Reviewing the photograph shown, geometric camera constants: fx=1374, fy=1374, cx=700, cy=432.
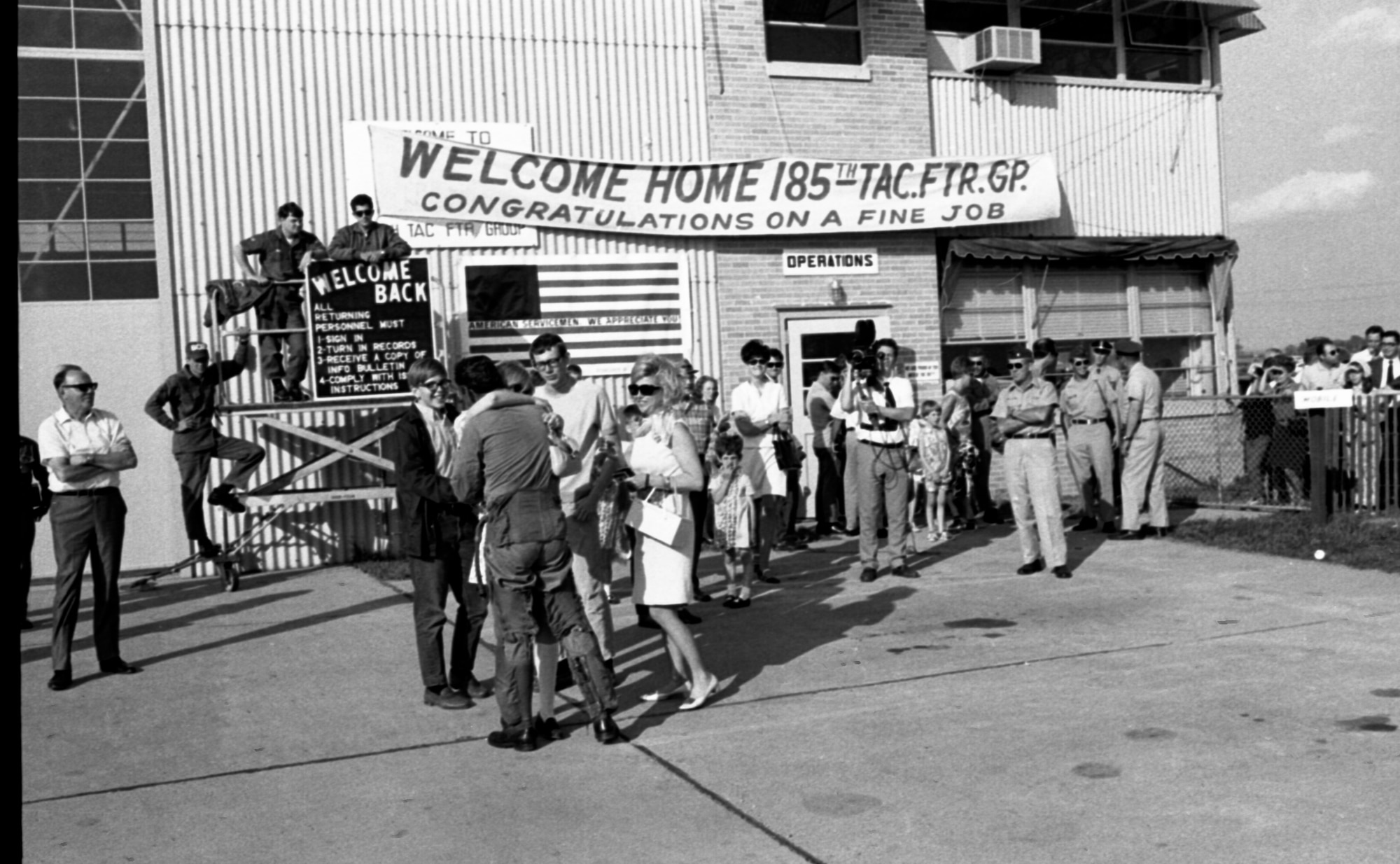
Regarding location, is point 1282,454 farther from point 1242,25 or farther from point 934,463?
point 1242,25

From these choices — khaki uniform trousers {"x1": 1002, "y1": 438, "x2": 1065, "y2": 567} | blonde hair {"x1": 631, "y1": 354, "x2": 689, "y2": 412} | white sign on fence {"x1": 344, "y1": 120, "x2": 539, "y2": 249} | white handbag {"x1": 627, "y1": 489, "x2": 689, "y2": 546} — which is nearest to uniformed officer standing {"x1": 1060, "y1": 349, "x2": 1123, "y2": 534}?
khaki uniform trousers {"x1": 1002, "y1": 438, "x2": 1065, "y2": 567}

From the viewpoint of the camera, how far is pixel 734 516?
33.3ft

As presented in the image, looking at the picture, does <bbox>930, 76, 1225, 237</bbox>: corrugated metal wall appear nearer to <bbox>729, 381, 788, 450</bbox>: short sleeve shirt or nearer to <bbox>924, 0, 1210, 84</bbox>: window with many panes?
<bbox>924, 0, 1210, 84</bbox>: window with many panes

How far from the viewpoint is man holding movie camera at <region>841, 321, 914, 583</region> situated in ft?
35.6

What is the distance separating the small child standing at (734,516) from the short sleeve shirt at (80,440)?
4.12 meters

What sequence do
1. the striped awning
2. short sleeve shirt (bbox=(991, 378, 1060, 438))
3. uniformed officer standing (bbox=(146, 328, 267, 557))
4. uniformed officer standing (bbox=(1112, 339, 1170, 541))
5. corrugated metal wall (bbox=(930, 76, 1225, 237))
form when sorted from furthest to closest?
the striped awning
corrugated metal wall (bbox=(930, 76, 1225, 237))
uniformed officer standing (bbox=(1112, 339, 1170, 541))
uniformed officer standing (bbox=(146, 328, 267, 557))
short sleeve shirt (bbox=(991, 378, 1060, 438))

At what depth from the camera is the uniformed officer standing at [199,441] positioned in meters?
11.9

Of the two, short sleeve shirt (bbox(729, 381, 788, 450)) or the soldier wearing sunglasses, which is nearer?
short sleeve shirt (bbox(729, 381, 788, 450))

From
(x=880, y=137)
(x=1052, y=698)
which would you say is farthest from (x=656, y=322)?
(x=1052, y=698)

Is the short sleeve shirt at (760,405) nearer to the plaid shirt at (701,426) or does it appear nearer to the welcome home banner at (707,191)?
the plaid shirt at (701,426)

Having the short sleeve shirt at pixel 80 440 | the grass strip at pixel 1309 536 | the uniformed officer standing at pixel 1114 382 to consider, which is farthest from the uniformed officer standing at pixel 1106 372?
the short sleeve shirt at pixel 80 440

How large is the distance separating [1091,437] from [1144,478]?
0.74 meters

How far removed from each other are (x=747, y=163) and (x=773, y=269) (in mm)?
1217

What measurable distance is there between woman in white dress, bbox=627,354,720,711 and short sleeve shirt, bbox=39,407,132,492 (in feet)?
10.8
